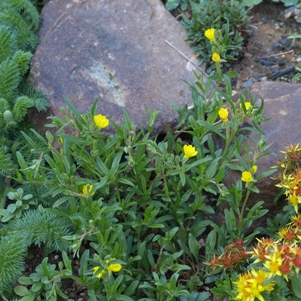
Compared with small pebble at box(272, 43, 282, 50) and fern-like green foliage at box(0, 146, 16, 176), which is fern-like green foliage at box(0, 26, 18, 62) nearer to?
fern-like green foliage at box(0, 146, 16, 176)

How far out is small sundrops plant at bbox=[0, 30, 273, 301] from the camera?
2.49 metres

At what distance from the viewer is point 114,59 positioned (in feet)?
11.8

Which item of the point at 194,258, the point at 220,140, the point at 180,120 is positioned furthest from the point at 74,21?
the point at 194,258

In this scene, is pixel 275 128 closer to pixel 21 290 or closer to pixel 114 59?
pixel 114 59

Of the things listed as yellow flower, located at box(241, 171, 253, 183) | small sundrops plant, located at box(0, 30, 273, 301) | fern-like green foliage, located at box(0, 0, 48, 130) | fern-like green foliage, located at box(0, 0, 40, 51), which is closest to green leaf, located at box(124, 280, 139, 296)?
small sundrops plant, located at box(0, 30, 273, 301)

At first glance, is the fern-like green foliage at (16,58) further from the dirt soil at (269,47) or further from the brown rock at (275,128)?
the dirt soil at (269,47)

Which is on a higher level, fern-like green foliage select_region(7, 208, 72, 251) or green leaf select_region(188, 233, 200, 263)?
fern-like green foliage select_region(7, 208, 72, 251)

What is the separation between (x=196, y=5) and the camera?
3848mm

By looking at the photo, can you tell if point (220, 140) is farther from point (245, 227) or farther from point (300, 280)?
point (300, 280)

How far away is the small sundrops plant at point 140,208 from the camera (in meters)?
2.49

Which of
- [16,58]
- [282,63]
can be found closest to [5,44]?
[16,58]

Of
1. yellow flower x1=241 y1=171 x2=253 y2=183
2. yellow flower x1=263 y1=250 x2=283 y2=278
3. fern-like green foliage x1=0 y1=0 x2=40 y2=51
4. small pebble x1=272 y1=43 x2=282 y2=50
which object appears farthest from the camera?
small pebble x1=272 y1=43 x2=282 y2=50

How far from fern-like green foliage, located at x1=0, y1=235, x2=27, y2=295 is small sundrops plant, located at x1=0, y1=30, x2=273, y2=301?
1 centimetres

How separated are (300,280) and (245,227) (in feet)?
2.70
